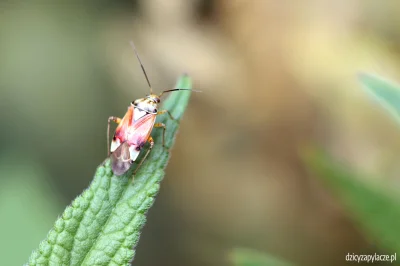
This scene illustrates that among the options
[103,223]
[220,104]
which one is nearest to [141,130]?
[103,223]

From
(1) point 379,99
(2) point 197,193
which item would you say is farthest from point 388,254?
(2) point 197,193

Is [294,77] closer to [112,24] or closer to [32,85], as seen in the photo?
[112,24]

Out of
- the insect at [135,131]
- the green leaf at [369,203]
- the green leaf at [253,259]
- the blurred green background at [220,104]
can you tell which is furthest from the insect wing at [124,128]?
the blurred green background at [220,104]

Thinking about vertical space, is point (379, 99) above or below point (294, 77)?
below

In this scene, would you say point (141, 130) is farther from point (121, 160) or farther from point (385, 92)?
point (385, 92)

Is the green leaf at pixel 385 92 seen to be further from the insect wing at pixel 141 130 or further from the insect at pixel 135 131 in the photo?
the insect wing at pixel 141 130

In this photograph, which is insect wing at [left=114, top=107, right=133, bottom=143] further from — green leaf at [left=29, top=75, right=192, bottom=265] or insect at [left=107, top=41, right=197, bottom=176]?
green leaf at [left=29, top=75, right=192, bottom=265]
